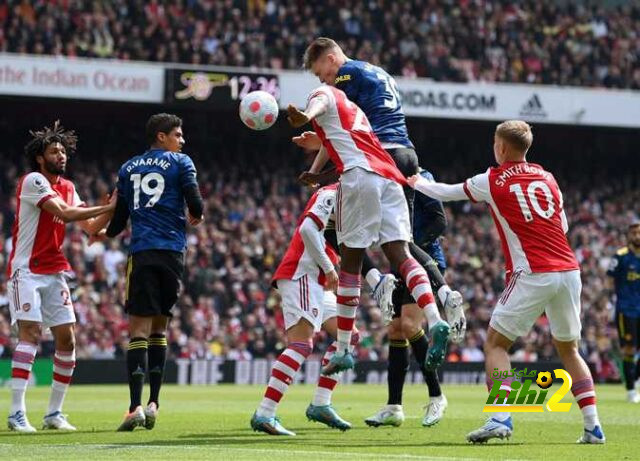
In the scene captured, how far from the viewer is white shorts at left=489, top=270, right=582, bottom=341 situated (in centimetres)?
917

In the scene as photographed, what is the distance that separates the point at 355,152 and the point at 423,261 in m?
1.28

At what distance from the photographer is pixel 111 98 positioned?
28.7m

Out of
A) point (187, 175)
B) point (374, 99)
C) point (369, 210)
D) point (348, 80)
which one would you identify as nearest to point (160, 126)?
point (187, 175)

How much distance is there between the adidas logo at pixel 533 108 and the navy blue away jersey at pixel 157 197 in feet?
76.4

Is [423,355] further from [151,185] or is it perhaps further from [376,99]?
[151,185]

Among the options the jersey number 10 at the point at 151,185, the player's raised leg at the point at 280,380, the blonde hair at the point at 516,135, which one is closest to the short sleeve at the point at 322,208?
the player's raised leg at the point at 280,380

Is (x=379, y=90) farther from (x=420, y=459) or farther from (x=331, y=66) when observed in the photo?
(x=420, y=459)

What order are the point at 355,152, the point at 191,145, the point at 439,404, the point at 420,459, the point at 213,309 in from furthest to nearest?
the point at 191,145, the point at 213,309, the point at 439,404, the point at 355,152, the point at 420,459

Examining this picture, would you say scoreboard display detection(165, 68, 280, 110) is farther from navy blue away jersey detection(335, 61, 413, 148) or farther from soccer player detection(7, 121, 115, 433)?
navy blue away jersey detection(335, 61, 413, 148)

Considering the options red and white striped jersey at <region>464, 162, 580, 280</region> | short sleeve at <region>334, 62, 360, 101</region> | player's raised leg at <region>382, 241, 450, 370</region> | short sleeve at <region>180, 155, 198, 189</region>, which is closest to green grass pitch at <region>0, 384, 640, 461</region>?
player's raised leg at <region>382, 241, 450, 370</region>

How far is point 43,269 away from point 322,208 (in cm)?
254

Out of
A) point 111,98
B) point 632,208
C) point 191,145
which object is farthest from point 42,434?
point 632,208

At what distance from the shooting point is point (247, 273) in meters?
28.0

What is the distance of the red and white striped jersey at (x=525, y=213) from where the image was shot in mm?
9266
